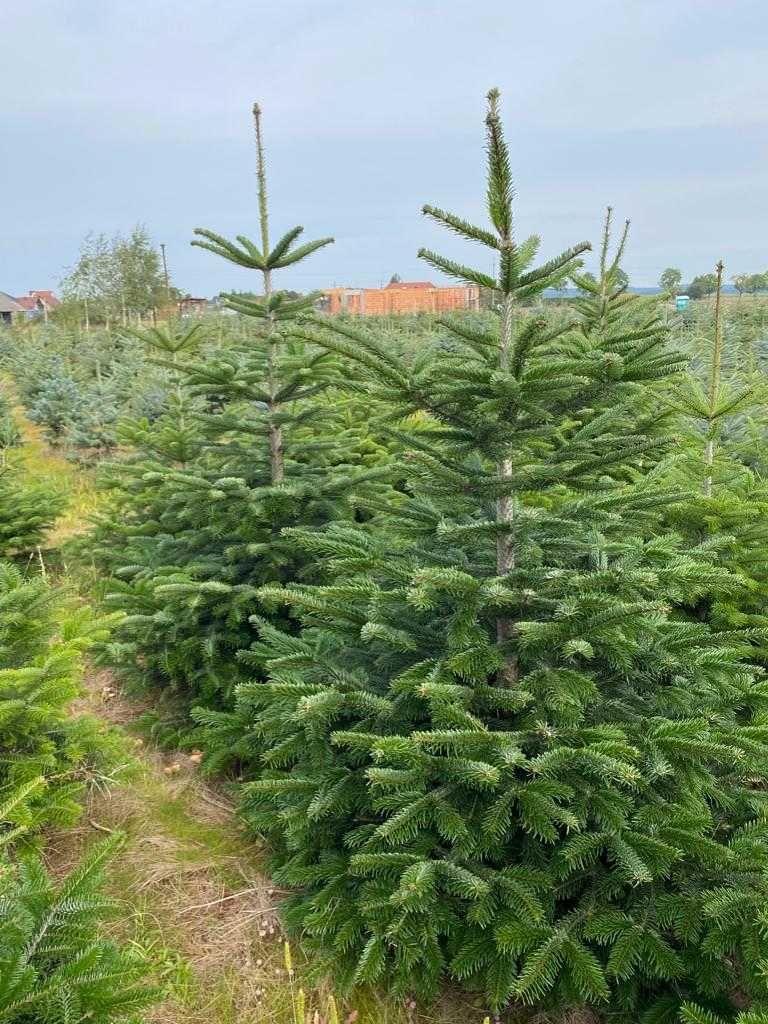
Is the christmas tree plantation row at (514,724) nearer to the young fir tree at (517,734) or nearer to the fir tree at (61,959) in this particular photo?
the young fir tree at (517,734)

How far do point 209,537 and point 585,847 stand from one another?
9.56 feet

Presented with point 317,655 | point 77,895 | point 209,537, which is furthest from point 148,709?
point 77,895

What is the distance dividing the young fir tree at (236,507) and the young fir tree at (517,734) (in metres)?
1.14

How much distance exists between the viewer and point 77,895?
6.02ft

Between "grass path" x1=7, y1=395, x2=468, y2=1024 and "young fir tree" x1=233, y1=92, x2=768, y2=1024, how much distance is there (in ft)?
0.69

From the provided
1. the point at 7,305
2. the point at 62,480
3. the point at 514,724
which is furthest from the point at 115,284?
the point at 7,305

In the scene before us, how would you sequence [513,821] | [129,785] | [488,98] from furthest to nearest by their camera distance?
[129,785], [513,821], [488,98]

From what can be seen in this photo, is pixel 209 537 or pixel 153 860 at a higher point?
pixel 209 537

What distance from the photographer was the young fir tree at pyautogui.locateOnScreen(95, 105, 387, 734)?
152 inches

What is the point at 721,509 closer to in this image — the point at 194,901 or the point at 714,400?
the point at 714,400

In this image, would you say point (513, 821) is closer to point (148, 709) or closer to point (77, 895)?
point (77, 895)

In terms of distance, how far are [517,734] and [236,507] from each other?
2354 millimetres

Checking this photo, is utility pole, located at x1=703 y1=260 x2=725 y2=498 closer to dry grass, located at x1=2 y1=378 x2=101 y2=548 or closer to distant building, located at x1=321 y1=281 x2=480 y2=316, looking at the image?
dry grass, located at x1=2 y1=378 x2=101 y2=548

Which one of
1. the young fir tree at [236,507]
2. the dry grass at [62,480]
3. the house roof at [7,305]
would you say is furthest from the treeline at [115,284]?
the house roof at [7,305]
